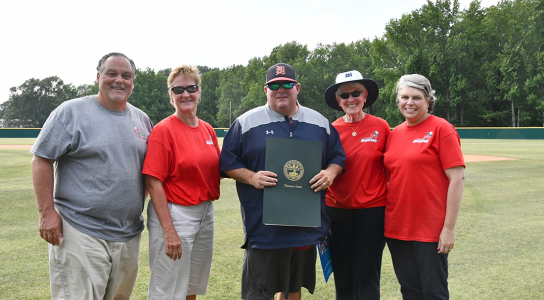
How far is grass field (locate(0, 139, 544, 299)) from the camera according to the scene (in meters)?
4.29

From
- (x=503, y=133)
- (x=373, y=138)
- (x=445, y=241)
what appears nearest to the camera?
(x=445, y=241)

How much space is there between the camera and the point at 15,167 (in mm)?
15945

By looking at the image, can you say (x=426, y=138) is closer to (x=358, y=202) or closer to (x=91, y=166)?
(x=358, y=202)

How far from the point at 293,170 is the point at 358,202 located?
862 mm

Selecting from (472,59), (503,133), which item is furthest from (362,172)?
(472,59)

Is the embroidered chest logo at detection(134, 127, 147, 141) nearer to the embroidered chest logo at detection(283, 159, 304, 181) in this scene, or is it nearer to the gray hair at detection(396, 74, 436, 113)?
the embroidered chest logo at detection(283, 159, 304, 181)

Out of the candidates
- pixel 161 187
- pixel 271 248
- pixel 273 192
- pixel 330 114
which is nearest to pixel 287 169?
pixel 273 192

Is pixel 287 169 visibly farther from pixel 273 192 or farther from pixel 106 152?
pixel 106 152

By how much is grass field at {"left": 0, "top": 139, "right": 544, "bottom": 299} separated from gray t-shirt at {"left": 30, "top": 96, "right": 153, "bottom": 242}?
1616 millimetres

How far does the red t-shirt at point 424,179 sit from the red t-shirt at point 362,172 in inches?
9.7

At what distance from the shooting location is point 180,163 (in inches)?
125

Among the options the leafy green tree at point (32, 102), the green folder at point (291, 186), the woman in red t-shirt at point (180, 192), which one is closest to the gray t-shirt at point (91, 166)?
the woman in red t-shirt at point (180, 192)

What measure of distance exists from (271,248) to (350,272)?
1.08m

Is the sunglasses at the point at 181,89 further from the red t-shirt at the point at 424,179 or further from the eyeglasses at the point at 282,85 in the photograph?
the red t-shirt at the point at 424,179
